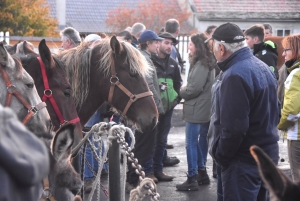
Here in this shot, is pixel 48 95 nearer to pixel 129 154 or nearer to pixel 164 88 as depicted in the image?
pixel 129 154

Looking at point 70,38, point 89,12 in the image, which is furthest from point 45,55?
point 89,12

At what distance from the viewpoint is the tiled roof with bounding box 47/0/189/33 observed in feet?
112

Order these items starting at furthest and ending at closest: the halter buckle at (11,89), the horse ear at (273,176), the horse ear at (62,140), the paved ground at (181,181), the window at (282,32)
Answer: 1. the window at (282,32)
2. the paved ground at (181,181)
3. the halter buckle at (11,89)
4. the horse ear at (62,140)
5. the horse ear at (273,176)

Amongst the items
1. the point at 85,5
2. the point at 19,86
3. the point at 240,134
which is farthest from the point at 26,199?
the point at 85,5

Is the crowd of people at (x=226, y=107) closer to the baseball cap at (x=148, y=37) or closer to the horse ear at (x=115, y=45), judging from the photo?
the baseball cap at (x=148, y=37)

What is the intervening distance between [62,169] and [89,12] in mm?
33508

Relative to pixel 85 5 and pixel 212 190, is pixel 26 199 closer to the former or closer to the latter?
pixel 212 190

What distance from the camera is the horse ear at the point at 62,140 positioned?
2.84 metres

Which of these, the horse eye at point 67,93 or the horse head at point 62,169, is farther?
the horse eye at point 67,93

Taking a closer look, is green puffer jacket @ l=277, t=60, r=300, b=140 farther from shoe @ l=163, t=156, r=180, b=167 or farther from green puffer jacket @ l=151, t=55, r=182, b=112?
shoe @ l=163, t=156, r=180, b=167

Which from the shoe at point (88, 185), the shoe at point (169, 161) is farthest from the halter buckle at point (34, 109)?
the shoe at point (169, 161)

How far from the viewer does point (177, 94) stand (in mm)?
8453

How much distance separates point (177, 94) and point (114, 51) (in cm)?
281

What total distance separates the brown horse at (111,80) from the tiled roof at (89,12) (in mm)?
27018
